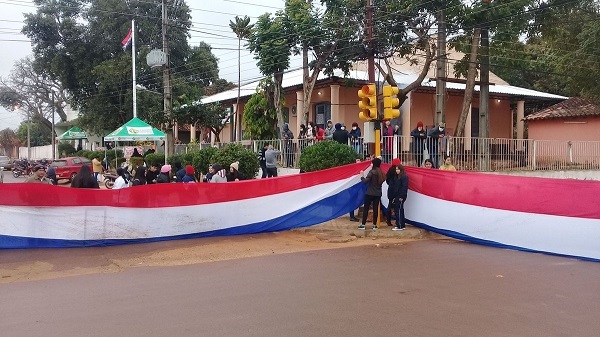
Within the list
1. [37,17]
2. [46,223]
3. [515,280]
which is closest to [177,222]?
[46,223]

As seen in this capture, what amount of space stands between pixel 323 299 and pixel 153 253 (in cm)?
464

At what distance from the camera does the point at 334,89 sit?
25.2 m

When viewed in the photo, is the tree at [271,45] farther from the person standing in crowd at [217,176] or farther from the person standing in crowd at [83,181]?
the person standing in crowd at [83,181]

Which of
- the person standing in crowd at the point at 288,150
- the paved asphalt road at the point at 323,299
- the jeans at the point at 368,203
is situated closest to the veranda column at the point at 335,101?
the person standing in crowd at the point at 288,150

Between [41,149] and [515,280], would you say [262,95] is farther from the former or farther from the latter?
[41,149]

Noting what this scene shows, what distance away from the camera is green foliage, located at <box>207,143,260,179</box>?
1883 cm

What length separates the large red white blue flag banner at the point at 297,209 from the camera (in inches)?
404

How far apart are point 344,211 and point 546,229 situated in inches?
180

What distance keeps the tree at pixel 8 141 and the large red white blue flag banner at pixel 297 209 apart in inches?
4037

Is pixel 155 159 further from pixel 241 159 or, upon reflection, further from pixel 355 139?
pixel 355 139

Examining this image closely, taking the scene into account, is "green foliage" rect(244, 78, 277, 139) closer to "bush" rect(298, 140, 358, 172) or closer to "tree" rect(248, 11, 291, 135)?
"tree" rect(248, 11, 291, 135)

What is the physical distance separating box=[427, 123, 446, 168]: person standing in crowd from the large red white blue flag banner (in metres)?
5.17

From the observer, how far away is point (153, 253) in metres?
10.3

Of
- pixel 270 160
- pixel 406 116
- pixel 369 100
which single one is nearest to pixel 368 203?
pixel 369 100
